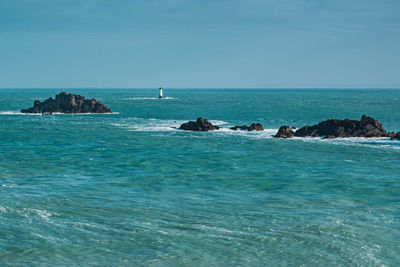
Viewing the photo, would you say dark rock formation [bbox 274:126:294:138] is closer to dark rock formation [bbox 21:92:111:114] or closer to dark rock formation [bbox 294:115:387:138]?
dark rock formation [bbox 294:115:387:138]

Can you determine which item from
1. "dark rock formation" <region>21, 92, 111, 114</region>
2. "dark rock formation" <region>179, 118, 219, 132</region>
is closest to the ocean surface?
"dark rock formation" <region>179, 118, 219, 132</region>

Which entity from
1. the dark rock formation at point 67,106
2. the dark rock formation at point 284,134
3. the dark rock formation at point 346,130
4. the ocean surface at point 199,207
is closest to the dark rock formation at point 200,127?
the dark rock formation at point 284,134

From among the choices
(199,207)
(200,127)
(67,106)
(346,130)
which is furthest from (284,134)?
(67,106)

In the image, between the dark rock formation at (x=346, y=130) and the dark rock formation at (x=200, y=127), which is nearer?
the dark rock formation at (x=346, y=130)

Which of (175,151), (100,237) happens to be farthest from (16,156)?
(100,237)

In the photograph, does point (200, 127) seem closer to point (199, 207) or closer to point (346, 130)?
point (346, 130)

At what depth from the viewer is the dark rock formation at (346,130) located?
5891 cm

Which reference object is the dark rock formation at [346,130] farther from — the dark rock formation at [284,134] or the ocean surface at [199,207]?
the ocean surface at [199,207]

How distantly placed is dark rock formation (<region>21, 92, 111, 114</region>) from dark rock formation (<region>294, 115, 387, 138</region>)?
69.2 m

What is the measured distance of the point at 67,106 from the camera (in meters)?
118

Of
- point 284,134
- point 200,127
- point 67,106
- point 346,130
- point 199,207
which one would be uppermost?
point 67,106

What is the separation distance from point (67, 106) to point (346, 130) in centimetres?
7719

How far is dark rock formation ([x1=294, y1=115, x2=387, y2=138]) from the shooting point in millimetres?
58906

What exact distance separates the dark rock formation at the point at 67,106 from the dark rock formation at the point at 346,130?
69.2 m
